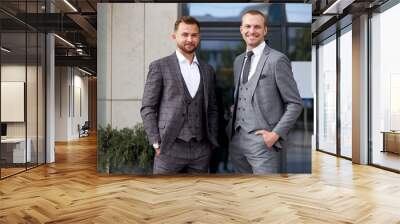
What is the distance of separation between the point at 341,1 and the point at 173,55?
2.91 m

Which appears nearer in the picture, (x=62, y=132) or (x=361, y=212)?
(x=361, y=212)

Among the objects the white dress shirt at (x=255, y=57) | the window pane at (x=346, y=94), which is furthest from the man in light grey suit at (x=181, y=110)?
the window pane at (x=346, y=94)

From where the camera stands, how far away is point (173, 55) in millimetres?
6141

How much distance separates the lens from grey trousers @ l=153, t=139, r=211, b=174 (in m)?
6.02

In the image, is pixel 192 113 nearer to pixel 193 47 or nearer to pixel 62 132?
pixel 193 47

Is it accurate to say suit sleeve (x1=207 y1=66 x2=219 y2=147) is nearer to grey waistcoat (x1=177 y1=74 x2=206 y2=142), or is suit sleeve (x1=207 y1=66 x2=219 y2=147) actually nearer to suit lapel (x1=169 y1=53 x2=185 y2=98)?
grey waistcoat (x1=177 y1=74 x2=206 y2=142)

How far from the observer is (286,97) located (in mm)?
6020

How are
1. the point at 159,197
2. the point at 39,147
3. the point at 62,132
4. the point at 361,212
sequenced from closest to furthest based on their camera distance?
1. the point at 361,212
2. the point at 159,197
3. the point at 39,147
4. the point at 62,132

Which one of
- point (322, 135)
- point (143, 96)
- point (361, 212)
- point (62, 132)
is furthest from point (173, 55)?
point (62, 132)

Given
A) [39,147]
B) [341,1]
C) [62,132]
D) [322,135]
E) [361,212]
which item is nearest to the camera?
[361,212]

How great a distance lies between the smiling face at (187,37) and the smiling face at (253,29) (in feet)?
2.24

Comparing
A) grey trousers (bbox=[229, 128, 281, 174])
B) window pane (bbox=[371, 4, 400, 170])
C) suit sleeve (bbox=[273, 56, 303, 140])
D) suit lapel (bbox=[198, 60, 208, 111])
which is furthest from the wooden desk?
suit lapel (bbox=[198, 60, 208, 111])

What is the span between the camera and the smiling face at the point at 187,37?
617cm

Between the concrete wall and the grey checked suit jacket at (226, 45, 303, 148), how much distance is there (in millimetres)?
1288
